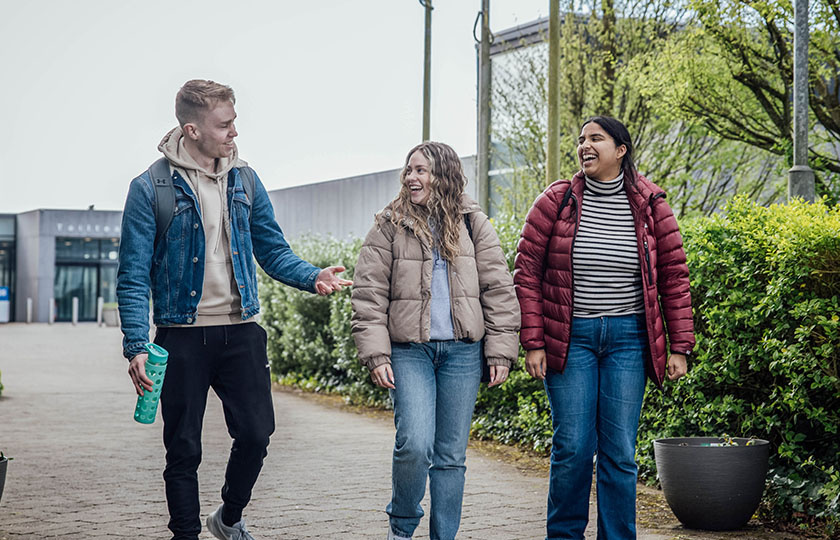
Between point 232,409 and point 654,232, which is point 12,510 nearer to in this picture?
point 232,409

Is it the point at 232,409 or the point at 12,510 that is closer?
the point at 232,409

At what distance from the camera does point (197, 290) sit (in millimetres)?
4430

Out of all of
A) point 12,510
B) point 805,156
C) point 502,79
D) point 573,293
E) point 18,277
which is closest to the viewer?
point 573,293

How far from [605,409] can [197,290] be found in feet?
6.01

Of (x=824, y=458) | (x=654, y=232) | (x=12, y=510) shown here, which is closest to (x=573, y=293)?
(x=654, y=232)

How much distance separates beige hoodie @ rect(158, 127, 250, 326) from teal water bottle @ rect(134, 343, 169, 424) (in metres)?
0.25

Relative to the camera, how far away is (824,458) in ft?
18.7

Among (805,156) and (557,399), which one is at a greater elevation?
(805,156)

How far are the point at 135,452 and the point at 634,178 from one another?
18.0 feet

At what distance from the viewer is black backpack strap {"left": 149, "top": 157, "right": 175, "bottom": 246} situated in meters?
4.40

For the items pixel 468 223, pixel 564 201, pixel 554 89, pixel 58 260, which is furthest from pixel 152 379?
pixel 58 260

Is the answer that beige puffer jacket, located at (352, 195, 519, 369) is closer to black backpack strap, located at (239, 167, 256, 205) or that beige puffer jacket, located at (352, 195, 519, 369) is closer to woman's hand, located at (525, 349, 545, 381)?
woman's hand, located at (525, 349, 545, 381)

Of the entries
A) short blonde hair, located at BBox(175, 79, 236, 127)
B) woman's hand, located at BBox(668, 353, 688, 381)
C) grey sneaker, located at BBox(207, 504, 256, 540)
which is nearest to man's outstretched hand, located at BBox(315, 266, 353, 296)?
short blonde hair, located at BBox(175, 79, 236, 127)

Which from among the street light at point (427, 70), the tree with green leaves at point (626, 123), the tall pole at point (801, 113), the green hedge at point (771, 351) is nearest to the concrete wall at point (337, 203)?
the tree with green leaves at point (626, 123)
